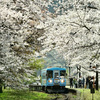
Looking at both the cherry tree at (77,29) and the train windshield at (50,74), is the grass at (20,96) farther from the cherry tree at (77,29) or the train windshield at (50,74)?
the cherry tree at (77,29)

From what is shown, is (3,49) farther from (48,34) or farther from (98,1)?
(98,1)

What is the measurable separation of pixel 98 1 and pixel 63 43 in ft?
7.60

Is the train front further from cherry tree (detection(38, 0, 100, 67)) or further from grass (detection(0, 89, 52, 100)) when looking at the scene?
cherry tree (detection(38, 0, 100, 67))

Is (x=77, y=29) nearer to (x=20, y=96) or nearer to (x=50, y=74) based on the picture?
(x=20, y=96)

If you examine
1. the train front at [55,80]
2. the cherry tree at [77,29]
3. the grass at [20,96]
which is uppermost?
the cherry tree at [77,29]

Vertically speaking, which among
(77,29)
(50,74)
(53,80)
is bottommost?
(53,80)

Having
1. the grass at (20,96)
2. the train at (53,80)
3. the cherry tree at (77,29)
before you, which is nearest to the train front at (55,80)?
the train at (53,80)

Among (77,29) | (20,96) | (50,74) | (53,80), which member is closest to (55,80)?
(53,80)

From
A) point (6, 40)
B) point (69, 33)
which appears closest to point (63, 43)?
point (69, 33)

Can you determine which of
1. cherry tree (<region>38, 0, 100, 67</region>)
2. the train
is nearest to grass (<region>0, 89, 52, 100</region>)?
the train

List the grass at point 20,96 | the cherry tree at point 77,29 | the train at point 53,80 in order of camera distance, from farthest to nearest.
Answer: the train at point 53,80
the grass at point 20,96
the cherry tree at point 77,29

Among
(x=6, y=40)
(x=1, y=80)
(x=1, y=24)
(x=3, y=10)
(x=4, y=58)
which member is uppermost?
(x=3, y=10)

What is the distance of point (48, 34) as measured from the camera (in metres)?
10.5

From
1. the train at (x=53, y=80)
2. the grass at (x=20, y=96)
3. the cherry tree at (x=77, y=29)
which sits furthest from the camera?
the train at (x=53, y=80)
